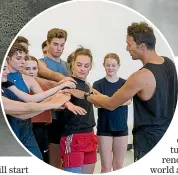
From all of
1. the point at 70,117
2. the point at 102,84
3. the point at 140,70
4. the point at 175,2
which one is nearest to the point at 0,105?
the point at 70,117

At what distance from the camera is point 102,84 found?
5.95 ft

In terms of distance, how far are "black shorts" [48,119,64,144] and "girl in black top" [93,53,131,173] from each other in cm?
16

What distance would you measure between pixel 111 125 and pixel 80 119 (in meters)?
0.13

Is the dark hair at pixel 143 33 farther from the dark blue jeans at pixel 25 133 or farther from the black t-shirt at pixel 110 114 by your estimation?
the dark blue jeans at pixel 25 133

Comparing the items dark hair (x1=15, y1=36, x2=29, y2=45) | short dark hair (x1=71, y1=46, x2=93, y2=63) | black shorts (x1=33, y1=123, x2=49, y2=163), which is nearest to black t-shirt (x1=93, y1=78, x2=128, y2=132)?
short dark hair (x1=71, y1=46, x2=93, y2=63)

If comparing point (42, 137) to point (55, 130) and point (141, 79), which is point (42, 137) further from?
point (141, 79)

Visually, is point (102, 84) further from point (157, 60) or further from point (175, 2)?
point (175, 2)

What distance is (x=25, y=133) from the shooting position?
183cm

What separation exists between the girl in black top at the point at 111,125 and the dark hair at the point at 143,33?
0.39ft

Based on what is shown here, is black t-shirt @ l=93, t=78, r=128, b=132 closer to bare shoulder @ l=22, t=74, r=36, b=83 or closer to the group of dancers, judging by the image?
the group of dancers

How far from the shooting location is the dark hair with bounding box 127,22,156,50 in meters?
1.80

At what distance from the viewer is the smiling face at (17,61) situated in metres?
1.81

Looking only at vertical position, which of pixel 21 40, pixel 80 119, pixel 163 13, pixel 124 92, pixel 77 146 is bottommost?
pixel 77 146

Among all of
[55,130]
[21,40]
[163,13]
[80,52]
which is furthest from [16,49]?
[163,13]
